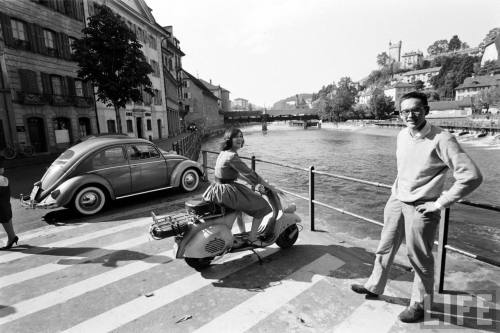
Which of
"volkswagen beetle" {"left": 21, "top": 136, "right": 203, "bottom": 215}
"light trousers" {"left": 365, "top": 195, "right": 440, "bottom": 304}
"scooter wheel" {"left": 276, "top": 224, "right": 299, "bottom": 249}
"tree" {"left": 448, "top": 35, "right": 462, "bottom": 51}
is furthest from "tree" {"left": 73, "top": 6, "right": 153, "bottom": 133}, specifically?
"tree" {"left": 448, "top": 35, "right": 462, "bottom": 51}

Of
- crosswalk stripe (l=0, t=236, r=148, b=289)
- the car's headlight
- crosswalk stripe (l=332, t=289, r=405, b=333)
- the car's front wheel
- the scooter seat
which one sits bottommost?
crosswalk stripe (l=332, t=289, r=405, b=333)

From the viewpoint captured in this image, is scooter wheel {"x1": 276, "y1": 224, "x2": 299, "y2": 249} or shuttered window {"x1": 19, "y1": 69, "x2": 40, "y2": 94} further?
shuttered window {"x1": 19, "y1": 69, "x2": 40, "y2": 94}

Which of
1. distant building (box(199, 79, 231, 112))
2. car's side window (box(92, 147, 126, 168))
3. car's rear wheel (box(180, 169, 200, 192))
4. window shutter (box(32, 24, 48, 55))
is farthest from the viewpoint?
distant building (box(199, 79, 231, 112))

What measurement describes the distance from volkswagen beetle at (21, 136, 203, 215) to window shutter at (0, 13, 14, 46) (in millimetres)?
17798

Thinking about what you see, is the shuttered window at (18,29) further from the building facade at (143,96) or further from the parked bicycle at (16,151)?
the parked bicycle at (16,151)

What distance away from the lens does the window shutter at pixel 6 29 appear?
19.1 metres

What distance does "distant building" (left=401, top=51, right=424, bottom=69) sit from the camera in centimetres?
18427

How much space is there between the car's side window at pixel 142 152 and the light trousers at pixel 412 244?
6143 millimetres

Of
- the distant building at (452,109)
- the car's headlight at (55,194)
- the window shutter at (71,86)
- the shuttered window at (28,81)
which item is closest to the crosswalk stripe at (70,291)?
the car's headlight at (55,194)

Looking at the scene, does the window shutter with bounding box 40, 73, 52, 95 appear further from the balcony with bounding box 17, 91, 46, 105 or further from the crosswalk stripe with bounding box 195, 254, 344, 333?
the crosswalk stripe with bounding box 195, 254, 344, 333

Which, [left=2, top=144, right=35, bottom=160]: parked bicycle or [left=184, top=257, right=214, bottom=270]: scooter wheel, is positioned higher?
[left=2, top=144, right=35, bottom=160]: parked bicycle

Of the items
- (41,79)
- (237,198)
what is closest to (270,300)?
(237,198)

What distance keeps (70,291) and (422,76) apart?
182m

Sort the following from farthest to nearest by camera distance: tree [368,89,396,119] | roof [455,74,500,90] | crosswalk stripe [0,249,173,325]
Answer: tree [368,89,396,119], roof [455,74,500,90], crosswalk stripe [0,249,173,325]
